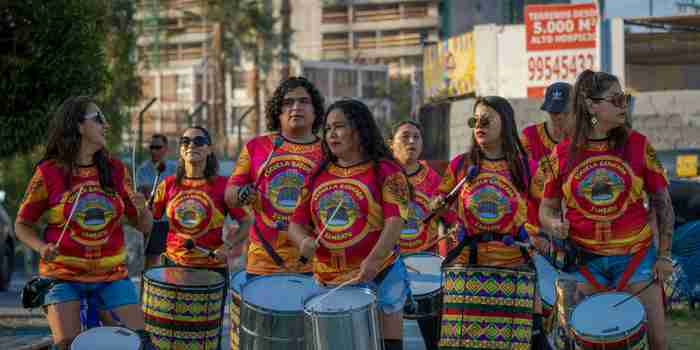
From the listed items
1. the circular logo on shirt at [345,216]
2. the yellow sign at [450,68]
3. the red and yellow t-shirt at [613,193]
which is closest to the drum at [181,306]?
the circular logo on shirt at [345,216]

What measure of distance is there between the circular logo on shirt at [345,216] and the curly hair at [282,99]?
A: 54.1 inches

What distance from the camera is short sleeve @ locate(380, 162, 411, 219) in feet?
20.3

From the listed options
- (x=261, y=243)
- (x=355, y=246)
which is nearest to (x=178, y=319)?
(x=261, y=243)

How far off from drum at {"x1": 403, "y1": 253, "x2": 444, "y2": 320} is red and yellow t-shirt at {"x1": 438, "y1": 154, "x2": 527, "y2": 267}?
763 mm

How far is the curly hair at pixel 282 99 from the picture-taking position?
7543mm

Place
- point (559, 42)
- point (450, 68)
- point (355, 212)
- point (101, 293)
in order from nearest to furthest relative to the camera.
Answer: point (355, 212), point (101, 293), point (559, 42), point (450, 68)

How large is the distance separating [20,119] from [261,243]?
5.88 metres

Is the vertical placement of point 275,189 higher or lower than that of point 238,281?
higher

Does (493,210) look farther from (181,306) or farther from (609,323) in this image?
(181,306)

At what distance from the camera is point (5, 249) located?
15859 mm

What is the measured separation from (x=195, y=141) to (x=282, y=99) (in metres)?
1.70

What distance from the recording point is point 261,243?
7.26m

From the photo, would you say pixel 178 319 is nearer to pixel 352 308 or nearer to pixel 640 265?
pixel 352 308

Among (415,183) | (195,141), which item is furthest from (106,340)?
(415,183)
